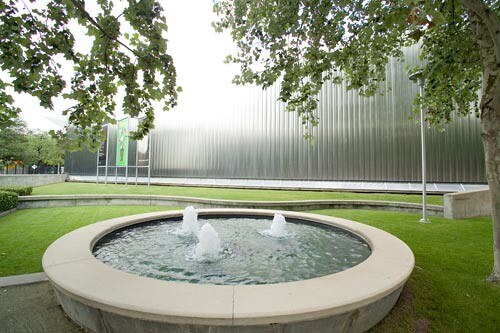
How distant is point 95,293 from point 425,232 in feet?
24.4

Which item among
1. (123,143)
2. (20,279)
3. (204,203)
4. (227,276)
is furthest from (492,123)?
(123,143)

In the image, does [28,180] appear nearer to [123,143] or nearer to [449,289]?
[123,143]

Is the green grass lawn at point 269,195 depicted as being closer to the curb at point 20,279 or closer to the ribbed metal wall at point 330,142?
the ribbed metal wall at point 330,142

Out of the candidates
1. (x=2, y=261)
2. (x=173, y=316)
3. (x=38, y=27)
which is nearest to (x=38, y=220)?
(x=2, y=261)

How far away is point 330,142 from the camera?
54.2ft

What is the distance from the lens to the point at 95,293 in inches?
95.0

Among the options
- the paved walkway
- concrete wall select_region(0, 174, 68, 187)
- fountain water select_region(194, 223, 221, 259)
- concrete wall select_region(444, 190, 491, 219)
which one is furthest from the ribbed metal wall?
the paved walkway

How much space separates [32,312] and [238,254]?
9.39 feet

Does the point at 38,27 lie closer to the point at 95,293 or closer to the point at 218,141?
the point at 95,293

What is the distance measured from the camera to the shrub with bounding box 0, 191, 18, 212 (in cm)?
916

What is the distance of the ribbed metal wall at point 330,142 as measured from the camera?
548 inches

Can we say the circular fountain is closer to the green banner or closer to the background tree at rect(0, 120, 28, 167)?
the green banner

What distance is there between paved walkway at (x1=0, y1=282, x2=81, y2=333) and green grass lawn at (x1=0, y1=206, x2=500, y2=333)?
3.26 ft

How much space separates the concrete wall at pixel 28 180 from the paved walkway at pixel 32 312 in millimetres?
21256
